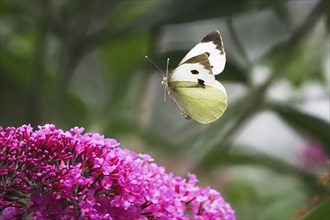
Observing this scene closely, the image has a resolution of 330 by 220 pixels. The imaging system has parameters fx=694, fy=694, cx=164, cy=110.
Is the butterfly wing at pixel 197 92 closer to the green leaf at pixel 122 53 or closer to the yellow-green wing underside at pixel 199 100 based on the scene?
the yellow-green wing underside at pixel 199 100

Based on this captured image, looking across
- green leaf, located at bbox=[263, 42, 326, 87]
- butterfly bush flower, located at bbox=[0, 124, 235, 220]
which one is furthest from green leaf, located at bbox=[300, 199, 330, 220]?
green leaf, located at bbox=[263, 42, 326, 87]

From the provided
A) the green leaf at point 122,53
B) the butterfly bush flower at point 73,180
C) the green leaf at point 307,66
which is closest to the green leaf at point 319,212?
the butterfly bush flower at point 73,180

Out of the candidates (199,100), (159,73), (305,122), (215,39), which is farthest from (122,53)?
(215,39)

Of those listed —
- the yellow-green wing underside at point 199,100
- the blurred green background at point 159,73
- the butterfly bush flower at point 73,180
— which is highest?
the blurred green background at point 159,73

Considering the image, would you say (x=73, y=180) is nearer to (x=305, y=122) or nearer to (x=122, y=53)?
(x=305, y=122)

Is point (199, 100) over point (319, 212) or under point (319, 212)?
A: over
